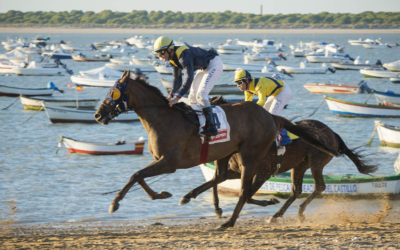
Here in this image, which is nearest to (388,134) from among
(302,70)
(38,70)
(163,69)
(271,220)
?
(271,220)

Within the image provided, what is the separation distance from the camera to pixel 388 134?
25.9 metres

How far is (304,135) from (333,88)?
37.0 meters

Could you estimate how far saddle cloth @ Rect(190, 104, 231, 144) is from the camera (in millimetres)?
11438

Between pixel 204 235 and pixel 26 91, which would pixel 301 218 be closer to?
pixel 204 235

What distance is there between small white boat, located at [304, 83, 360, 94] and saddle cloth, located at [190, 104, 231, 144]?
37669mm

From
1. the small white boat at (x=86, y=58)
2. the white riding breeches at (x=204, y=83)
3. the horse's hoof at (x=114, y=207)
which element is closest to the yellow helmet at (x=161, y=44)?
the white riding breeches at (x=204, y=83)

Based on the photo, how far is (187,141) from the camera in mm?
11250

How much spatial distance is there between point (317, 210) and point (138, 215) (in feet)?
14.4

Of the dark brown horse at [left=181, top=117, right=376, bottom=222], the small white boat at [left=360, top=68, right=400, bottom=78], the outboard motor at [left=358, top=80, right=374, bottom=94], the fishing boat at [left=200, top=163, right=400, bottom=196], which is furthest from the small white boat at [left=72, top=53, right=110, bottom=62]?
the dark brown horse at [left=181, top=117, right=376, bottom=222]

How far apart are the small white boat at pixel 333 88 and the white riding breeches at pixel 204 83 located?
1458 inches

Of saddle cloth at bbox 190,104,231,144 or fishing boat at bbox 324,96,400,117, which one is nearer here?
saddle cloth at bbox 190,104,231,144

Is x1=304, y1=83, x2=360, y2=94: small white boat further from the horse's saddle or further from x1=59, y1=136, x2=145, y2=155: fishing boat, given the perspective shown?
the horse's saddle

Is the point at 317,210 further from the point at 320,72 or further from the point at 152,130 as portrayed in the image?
the point at 320,72

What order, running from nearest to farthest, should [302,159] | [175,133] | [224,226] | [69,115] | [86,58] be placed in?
[175,133] → [224,226] → [302,159] → [69,115] → [86,58]
